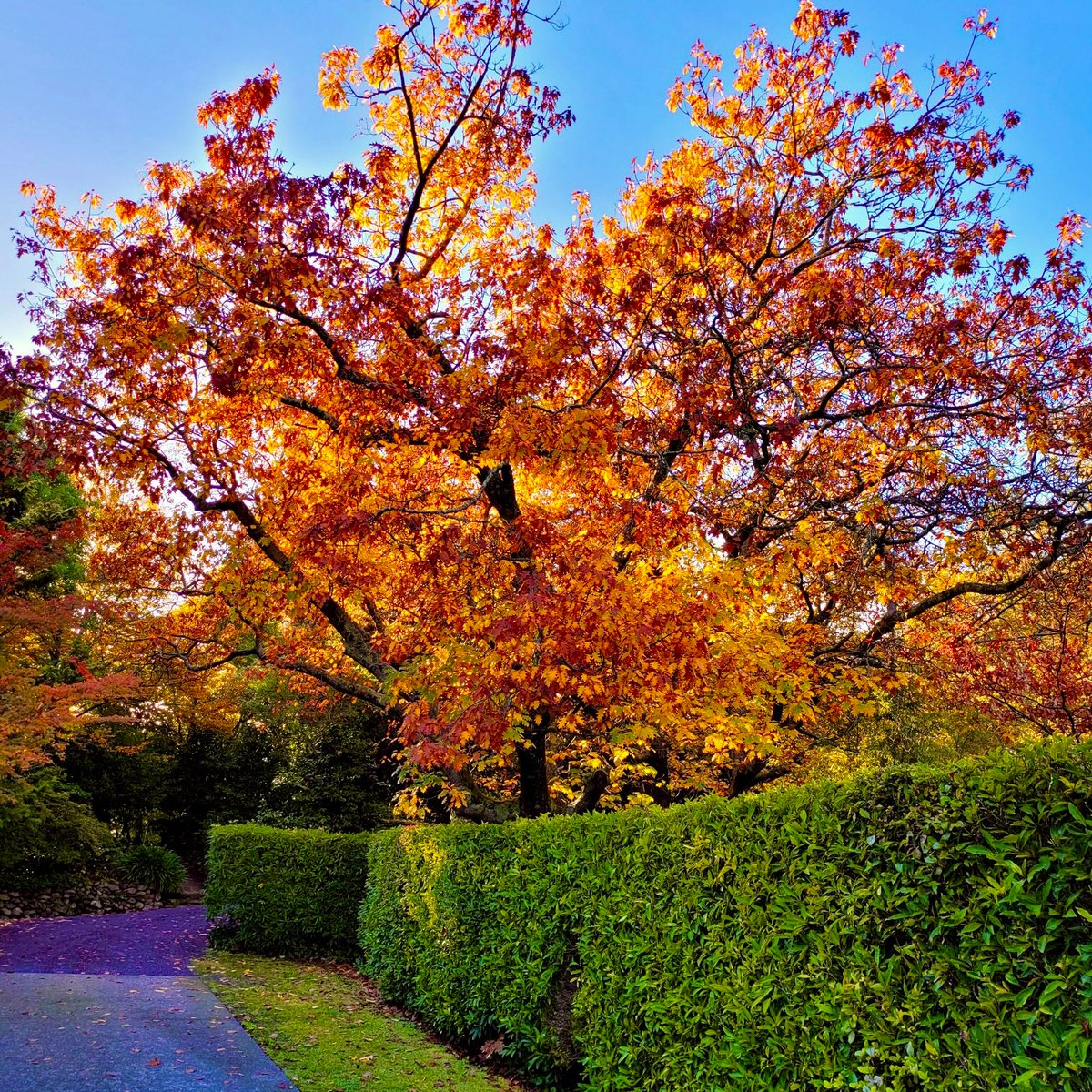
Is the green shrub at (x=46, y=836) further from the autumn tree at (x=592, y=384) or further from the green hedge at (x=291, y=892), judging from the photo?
the autumn tree at (x=592, y=384)

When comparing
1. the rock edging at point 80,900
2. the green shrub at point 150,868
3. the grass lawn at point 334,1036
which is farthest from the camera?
the green shrub at point 150,868

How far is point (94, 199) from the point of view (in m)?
8.88

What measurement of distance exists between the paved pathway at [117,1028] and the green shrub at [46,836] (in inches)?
99.4

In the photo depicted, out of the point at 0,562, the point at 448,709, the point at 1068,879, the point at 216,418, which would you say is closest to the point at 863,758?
the point at 448,709

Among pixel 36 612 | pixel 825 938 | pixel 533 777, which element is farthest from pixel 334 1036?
pixel 36 612

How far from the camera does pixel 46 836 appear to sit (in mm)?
15461

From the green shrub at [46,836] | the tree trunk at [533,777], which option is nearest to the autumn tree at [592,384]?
the tree trunk at [533,777]

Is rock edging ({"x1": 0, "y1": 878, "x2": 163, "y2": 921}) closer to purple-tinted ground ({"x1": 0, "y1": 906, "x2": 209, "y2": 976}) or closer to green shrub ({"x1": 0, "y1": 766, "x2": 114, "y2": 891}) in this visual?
green shrub ({"x1": 0, "y1": 766, "x2": 114, "y2": 891})

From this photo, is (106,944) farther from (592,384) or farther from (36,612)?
(592,384)

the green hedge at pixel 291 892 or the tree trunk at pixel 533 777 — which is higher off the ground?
the tree trunk at pixel 533 777

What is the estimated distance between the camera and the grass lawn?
6027mm

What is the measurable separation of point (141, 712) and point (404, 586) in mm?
12058

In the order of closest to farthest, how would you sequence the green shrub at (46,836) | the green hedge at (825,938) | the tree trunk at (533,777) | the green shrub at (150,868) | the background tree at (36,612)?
the green hedge at (825,938) < the tree trunk at (533,777) < the background tree at (36,612) < the green shrub at (46,836) < the green shrub at (150,868)

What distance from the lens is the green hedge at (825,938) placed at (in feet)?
7.84
